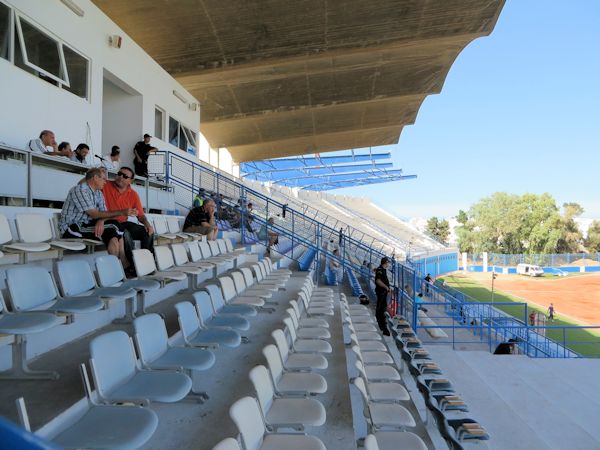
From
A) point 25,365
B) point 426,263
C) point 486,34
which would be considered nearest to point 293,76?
→ point 486,34

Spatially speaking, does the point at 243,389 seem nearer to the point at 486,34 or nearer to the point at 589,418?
the point at 589,418

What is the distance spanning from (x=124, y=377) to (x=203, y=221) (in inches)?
199

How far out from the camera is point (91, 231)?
4359mm

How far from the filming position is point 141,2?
823 cm

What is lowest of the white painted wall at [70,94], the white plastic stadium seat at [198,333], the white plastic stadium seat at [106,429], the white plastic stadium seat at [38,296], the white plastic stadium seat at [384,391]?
the white plastic stadium seat at [384,391]

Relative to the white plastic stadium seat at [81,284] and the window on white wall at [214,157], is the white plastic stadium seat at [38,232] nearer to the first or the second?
the white plastic stadium seat at [81,284]

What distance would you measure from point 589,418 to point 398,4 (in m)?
8.44

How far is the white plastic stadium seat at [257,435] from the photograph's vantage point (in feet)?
6.68

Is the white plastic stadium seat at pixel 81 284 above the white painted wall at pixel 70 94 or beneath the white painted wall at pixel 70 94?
beneath

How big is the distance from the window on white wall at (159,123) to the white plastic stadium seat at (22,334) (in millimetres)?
8062

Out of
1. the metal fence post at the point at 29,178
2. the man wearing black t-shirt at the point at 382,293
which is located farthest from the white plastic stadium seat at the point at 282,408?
the man wearing black t-shirt at the point at 382,293

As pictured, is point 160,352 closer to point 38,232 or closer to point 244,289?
point 38,232

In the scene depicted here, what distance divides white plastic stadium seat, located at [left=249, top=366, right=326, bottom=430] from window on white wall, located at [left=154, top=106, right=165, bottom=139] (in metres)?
8.56

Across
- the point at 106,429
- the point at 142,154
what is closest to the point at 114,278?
the point at 106,429
